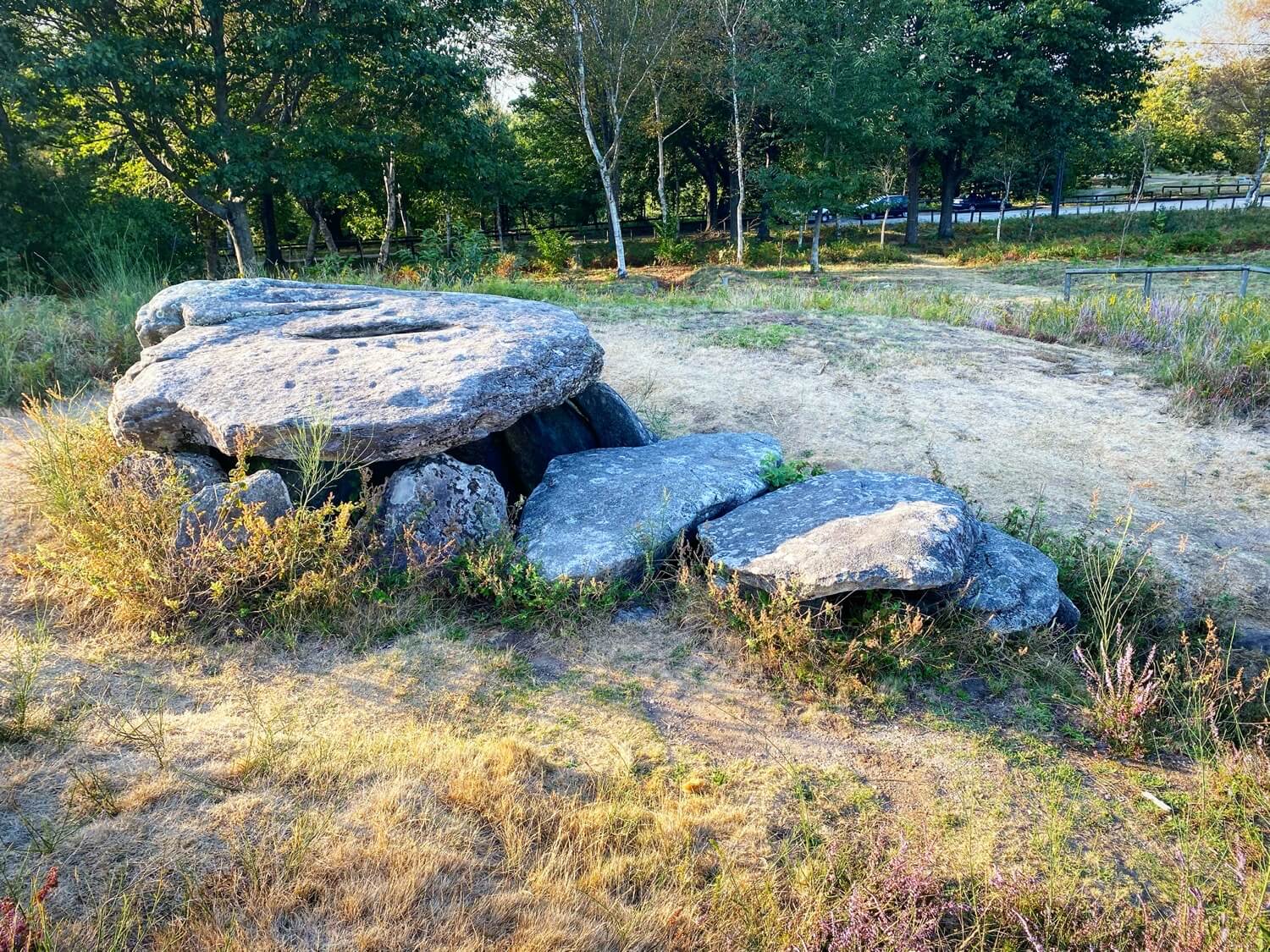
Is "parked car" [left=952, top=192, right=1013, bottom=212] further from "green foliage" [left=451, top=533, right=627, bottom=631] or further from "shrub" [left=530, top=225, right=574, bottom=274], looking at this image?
"green foliage" [left=451, top=533, right=627, bottom=631]

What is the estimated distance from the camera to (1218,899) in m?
2.45

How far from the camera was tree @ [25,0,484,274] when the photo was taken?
14.4 meters

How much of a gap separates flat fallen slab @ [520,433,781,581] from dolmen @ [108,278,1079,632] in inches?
0.5

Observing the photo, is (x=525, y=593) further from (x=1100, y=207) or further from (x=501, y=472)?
(x=1100, y=207)

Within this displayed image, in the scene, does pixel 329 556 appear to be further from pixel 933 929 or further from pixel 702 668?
pixel 933 929

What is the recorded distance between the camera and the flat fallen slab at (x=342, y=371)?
4156mm

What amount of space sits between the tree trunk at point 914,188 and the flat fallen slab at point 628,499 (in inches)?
1100

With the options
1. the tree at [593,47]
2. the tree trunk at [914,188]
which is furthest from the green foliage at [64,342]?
the tree trunk at [914,188]

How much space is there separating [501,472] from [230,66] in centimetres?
1512

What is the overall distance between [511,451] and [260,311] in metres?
2.16

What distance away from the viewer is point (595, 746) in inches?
123

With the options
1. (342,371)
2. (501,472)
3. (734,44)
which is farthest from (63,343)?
(734,44)

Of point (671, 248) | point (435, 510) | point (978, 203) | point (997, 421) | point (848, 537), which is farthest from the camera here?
point (978, 203)

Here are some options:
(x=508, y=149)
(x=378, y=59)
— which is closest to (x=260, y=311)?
(x=378, y=59)
